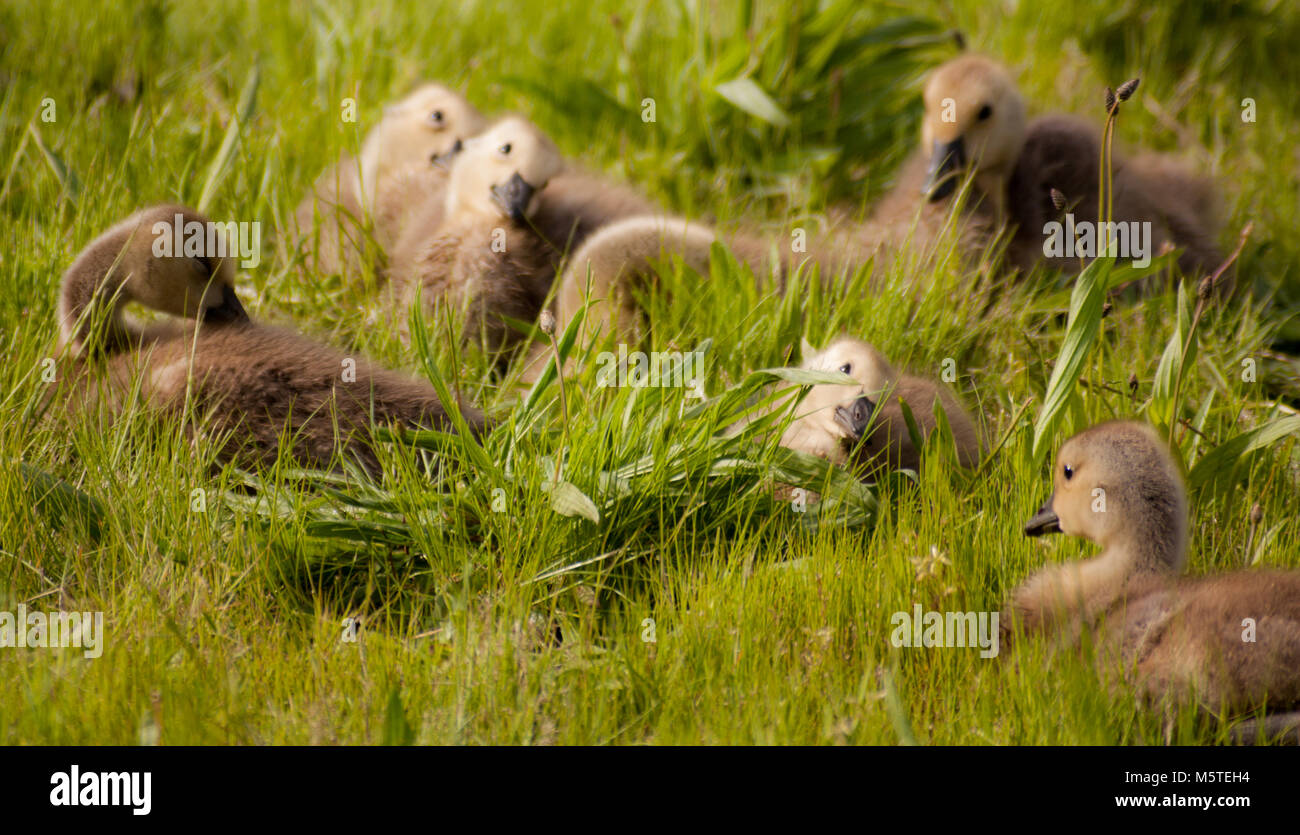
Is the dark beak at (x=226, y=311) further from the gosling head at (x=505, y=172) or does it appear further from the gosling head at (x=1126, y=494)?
the gosling head at (x=1126, y=494)

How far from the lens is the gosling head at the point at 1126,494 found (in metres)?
2.98

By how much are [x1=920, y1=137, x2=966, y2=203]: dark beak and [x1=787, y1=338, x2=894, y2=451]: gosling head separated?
1.30 meters

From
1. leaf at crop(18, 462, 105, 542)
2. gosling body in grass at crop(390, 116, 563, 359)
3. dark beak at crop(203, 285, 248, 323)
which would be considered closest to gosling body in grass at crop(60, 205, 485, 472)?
dark beak at crop(203, 285, 248, 323)

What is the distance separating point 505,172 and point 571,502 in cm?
213

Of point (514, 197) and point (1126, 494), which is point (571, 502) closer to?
point (1126, 494)

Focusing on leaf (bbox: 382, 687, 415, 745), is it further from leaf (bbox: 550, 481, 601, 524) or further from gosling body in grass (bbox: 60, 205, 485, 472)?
gosling body in grass (bbox: 60, 205, 485, 472)

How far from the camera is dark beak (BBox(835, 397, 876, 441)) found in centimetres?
346

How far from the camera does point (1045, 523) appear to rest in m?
3.14

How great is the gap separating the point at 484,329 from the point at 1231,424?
2550 millimetres

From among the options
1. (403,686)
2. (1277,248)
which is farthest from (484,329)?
(1277,248)

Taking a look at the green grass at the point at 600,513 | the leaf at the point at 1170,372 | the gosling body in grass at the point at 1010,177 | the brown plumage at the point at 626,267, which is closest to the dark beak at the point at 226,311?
the green grass at the point at 600,513

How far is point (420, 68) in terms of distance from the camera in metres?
6.57

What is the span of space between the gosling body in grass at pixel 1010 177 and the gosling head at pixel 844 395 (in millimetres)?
1180

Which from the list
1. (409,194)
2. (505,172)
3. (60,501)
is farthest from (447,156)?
(60,501)
